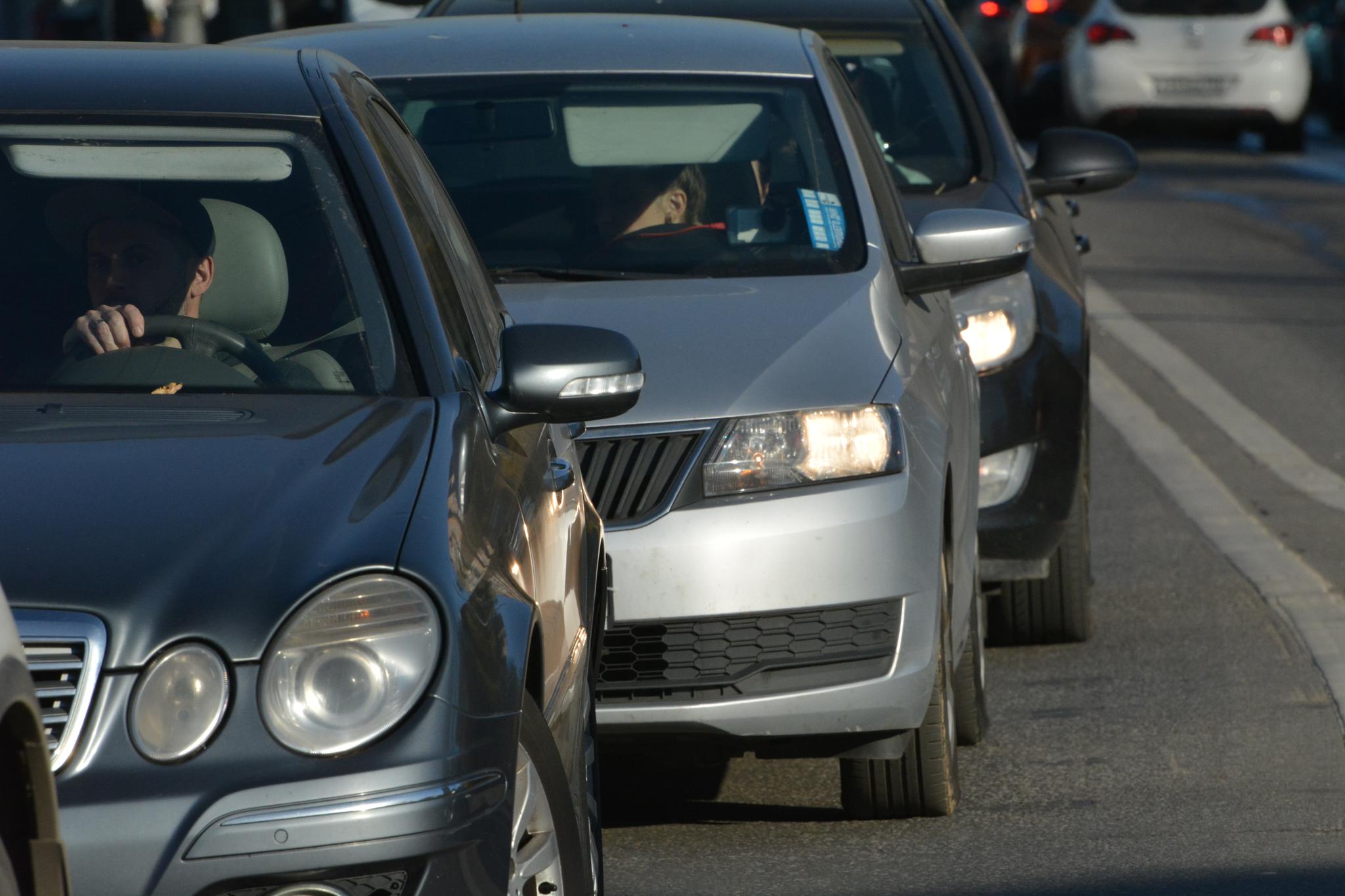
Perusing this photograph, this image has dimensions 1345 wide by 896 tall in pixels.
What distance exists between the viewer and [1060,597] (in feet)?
24.0

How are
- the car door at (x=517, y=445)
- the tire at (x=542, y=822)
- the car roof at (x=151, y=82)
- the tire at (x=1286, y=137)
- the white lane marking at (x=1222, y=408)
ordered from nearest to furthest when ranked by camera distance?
1. the tire at (x=542, y=822)
2. the car door at (x=517, y=445)
3. the car roof at (x=151, y=82)
4. the white lane marking at (x=1222, y=408)
5. the tire at (x=1286, y=137)

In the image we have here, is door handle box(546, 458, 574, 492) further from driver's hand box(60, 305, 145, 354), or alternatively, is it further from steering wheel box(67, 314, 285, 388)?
driver's hand box(60, 305, 145, 354)

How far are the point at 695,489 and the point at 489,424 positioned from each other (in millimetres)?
1305

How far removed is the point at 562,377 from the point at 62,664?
1130 mm

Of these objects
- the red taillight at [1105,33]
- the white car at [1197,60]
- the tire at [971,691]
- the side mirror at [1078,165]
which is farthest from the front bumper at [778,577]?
the red taillight at [1105,33]

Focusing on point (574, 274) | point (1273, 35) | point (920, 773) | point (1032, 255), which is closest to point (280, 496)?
point (920, 773)

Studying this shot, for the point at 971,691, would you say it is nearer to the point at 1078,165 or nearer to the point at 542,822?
the point at 542,822

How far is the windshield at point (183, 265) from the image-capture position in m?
3.96

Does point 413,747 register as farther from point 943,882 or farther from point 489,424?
point 943,882

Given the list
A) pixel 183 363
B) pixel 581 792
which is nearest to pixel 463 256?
pixel 183 363

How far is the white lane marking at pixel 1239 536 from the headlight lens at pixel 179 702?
4100mm

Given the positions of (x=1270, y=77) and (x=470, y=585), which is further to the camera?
(x=1270, y=77)

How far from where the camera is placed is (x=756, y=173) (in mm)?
6199

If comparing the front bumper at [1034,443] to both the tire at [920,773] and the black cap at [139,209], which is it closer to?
the tire at [920,773]
